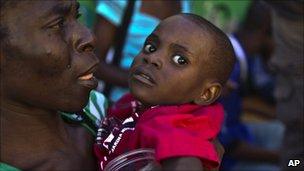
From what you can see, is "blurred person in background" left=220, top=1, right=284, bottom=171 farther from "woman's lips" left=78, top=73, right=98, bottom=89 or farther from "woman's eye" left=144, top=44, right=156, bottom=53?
→ "woman's lips" left=78, top=73, right=98, bottom=89

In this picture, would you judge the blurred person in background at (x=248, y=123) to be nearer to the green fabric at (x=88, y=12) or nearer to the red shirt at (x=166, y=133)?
the green fabric at (x=88, y=12)

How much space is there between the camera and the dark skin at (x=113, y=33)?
137 inches

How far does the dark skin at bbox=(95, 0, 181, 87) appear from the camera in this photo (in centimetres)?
348

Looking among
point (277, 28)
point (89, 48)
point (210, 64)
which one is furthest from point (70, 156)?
point (277, 28)

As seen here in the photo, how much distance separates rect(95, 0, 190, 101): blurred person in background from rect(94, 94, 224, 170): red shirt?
1152 mm

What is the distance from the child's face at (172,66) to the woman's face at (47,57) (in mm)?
195

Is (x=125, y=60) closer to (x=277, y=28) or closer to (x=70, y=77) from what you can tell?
(x=277, y=28)

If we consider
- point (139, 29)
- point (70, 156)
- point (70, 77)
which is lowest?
point (70, 156)

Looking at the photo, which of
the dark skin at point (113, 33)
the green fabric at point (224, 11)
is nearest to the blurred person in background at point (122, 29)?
the dark skin at point (113, 33)

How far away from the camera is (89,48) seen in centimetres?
203

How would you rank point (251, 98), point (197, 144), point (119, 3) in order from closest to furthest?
point (197, 144) < point (119, 3) < point (251, 98)

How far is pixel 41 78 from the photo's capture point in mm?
1957

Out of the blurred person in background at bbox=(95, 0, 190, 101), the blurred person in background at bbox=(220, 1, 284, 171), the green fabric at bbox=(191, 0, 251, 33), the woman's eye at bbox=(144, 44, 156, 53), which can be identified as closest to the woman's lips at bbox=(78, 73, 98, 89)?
the woman's eye at bbox=(144, 44, 156, 53)

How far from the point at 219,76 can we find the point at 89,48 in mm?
490
